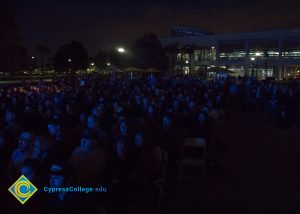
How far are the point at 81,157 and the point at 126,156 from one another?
2.36 ft

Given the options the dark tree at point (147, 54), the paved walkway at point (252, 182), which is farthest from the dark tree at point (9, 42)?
the paved walkway at point (252, 182)

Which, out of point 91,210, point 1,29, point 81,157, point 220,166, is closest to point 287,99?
point 220,166

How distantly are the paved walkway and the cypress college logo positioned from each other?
2.37 m

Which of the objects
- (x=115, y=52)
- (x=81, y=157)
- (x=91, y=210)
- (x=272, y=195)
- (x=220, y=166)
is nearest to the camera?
(x=91, y=210)

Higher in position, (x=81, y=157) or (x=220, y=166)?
(x=81, y=157)

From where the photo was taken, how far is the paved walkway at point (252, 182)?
17.9ft

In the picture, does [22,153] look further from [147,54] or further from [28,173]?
[147,54]

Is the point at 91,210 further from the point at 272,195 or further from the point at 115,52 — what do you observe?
the point at 115,52

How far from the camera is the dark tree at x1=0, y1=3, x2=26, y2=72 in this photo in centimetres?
3209

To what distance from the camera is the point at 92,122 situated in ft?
21.8

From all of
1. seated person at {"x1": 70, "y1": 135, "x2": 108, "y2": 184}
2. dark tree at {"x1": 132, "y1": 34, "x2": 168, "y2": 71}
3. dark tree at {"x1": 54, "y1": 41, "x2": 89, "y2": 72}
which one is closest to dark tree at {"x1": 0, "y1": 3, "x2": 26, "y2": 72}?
dark tree at {"x1": 132, "y1": 34, "x2": 168, "y2": 71}

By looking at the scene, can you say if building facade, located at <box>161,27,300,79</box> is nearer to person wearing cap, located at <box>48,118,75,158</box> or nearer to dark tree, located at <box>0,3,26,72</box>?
dark tree, located at <box>0,3,26,72</box>

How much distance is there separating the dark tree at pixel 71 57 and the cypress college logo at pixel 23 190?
56.9m

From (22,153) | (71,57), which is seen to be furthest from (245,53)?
(22,153)
